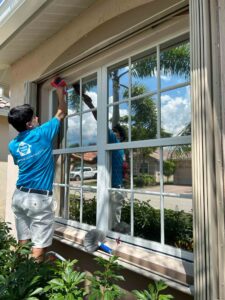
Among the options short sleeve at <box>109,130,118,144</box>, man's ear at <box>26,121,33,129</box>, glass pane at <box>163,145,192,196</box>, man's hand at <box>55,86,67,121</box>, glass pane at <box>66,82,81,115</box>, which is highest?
glass pane at <box>66,82,81,115</box>

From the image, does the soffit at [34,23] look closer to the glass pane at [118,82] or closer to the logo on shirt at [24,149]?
the glass pane at [118,82]

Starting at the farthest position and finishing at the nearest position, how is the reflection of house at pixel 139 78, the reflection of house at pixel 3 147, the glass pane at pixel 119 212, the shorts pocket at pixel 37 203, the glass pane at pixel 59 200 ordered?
the reflection of house at pixel 3 147
the glass pane at pixel 59 200
the glass pane at pixel 119 212
the shorts pocket at pixel 37 203
the reflection of house at pixel 139 78

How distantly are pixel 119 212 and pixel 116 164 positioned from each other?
0.47 meters

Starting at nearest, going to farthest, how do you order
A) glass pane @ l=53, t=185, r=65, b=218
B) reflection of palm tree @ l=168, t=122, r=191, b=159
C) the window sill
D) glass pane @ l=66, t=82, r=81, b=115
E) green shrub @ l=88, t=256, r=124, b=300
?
green shrub @ l=88, t=256, r=124, b=300, the window sill, reflection of palm tree @ l=168, t=122, r=191, b=159, glass pane @ l=66, t=82, r=81, b=115, glass pane @ l=53, t=185, r=65, b=218

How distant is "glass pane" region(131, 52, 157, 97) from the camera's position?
8.30ft

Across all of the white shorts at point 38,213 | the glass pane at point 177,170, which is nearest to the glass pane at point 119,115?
the glass pane at point 177,170

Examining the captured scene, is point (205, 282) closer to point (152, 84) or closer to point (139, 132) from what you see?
point (139, 132)

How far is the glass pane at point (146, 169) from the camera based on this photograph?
2453 mm

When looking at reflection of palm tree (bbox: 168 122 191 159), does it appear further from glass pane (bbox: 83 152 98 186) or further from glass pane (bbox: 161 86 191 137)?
glass pane (bbox: 83 152 98 186)

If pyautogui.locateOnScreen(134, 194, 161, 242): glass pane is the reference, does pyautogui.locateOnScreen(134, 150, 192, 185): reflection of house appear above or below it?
above

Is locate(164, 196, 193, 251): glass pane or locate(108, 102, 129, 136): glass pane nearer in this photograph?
locate(164, 196, 193, 251): glass pane

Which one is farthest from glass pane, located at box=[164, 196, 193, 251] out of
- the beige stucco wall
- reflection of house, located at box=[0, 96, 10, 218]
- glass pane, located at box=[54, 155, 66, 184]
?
reflection of house, located at box=[0, 96, 10, 218]

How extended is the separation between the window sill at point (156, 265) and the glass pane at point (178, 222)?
0.15m

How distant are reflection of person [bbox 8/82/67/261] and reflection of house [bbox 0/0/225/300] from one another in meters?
0.50
